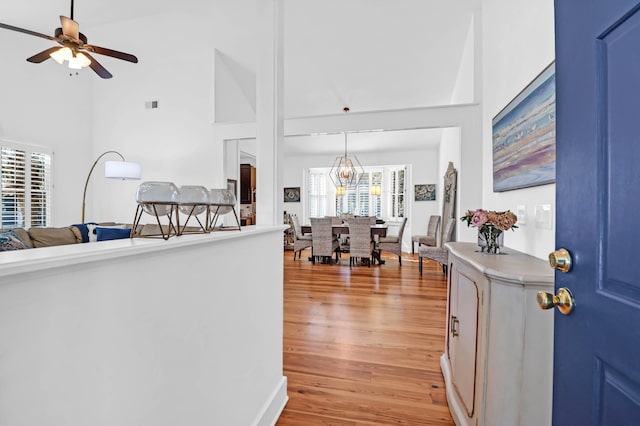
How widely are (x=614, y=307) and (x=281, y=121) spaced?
69.7 inches

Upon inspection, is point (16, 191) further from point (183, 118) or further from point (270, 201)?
point (270, 201)

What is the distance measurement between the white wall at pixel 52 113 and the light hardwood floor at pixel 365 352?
3.96 meters

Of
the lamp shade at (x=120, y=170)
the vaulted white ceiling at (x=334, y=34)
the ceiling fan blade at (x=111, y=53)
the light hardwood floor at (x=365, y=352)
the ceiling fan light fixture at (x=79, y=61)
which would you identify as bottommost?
the light hardwood floor at (x=365, y=352)

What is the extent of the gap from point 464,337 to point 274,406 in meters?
1.12

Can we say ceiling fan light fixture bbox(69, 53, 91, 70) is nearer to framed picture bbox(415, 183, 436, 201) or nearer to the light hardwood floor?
the light hardwood floor

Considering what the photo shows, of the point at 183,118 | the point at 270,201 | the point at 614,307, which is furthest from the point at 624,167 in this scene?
the point at 183,118

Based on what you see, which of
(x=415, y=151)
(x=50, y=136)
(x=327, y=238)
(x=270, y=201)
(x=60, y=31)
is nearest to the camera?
(x=270, y=201)

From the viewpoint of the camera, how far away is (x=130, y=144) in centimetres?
502

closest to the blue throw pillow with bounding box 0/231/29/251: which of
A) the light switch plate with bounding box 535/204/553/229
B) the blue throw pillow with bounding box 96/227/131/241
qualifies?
the blue throw pillow with bounding box 96/227/131/241

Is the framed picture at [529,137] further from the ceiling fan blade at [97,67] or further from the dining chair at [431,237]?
the dining chair at [431,237]

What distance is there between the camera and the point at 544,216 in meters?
1.64

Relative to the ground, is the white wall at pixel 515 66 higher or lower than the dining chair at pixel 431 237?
higher

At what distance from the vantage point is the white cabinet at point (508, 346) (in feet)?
3.77

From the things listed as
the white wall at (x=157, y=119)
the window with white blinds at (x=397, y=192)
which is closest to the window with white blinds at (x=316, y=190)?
the window with white blinds at (x=397, y=192)
